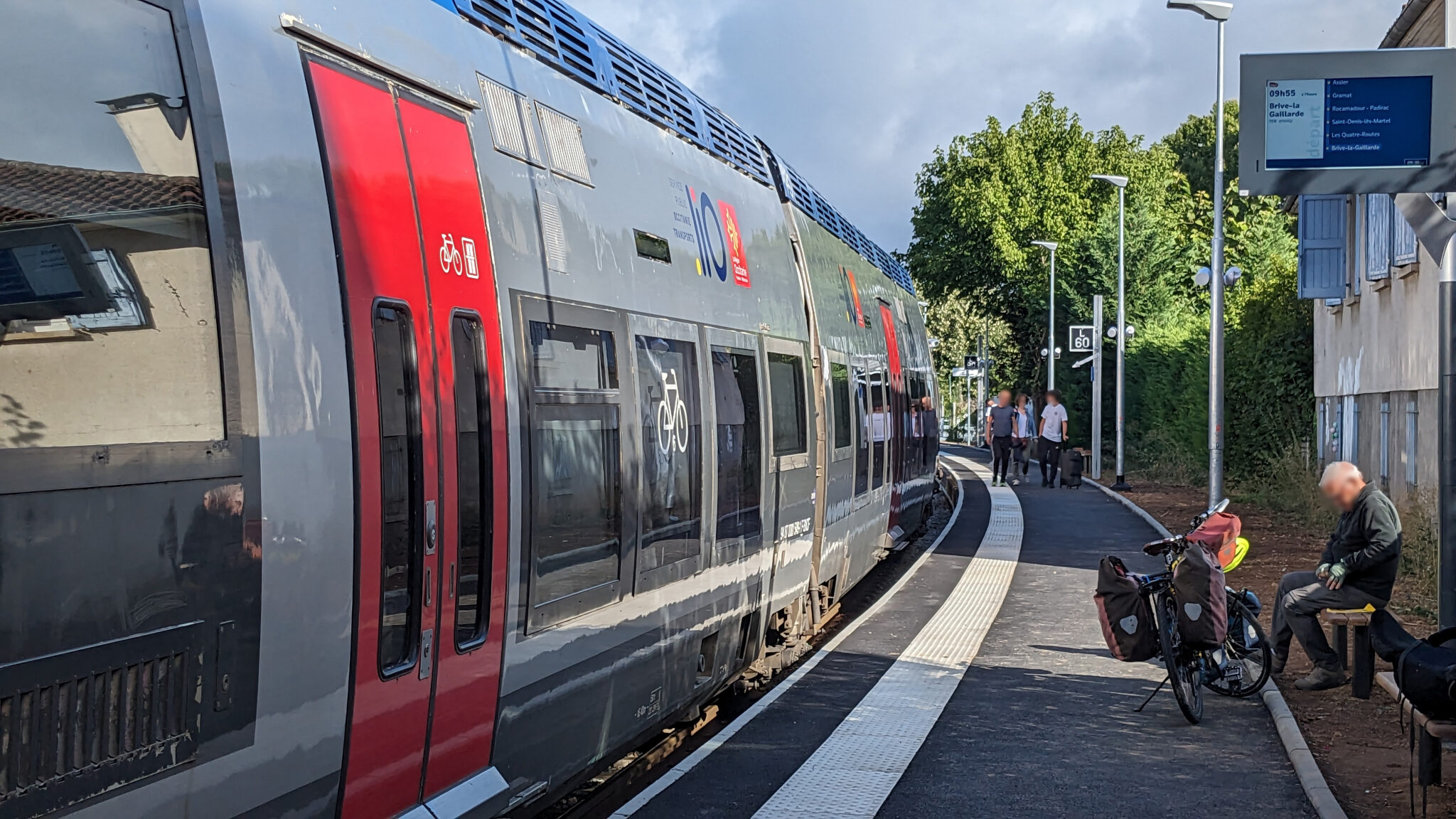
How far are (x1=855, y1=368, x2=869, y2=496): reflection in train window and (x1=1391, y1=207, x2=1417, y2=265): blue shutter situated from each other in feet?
26.5

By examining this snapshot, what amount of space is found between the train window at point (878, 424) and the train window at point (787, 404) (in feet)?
12.0

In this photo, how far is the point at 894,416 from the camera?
15.9m

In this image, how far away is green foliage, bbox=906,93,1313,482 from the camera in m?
26.5

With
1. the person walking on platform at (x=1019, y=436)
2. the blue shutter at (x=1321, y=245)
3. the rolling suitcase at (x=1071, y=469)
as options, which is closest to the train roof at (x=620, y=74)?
the blue shutter at (x=1321, y=245)

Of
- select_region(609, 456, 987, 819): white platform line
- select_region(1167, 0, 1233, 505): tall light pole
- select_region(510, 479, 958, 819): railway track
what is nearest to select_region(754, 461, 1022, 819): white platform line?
select_region(609, 456, 987, 819): white platform line

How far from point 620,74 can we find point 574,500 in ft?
8.54

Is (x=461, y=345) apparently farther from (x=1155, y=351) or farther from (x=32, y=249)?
(x=1155, y=351)

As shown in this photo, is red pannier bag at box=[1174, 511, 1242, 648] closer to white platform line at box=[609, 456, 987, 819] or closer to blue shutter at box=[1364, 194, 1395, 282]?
white platform line at box=[609, 456, 987, 819]

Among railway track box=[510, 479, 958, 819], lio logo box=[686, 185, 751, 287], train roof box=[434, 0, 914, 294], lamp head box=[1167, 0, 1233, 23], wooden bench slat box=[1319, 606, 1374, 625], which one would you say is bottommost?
railway track box=[510, 479, 958, 819]

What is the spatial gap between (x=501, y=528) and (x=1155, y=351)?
32.7 meters

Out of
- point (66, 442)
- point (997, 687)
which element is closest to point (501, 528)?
point (66, 442)

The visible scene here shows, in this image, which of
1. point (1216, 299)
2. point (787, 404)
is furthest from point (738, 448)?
point (1216, 299)

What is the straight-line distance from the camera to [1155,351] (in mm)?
35438

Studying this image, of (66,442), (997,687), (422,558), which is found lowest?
(997,687)
